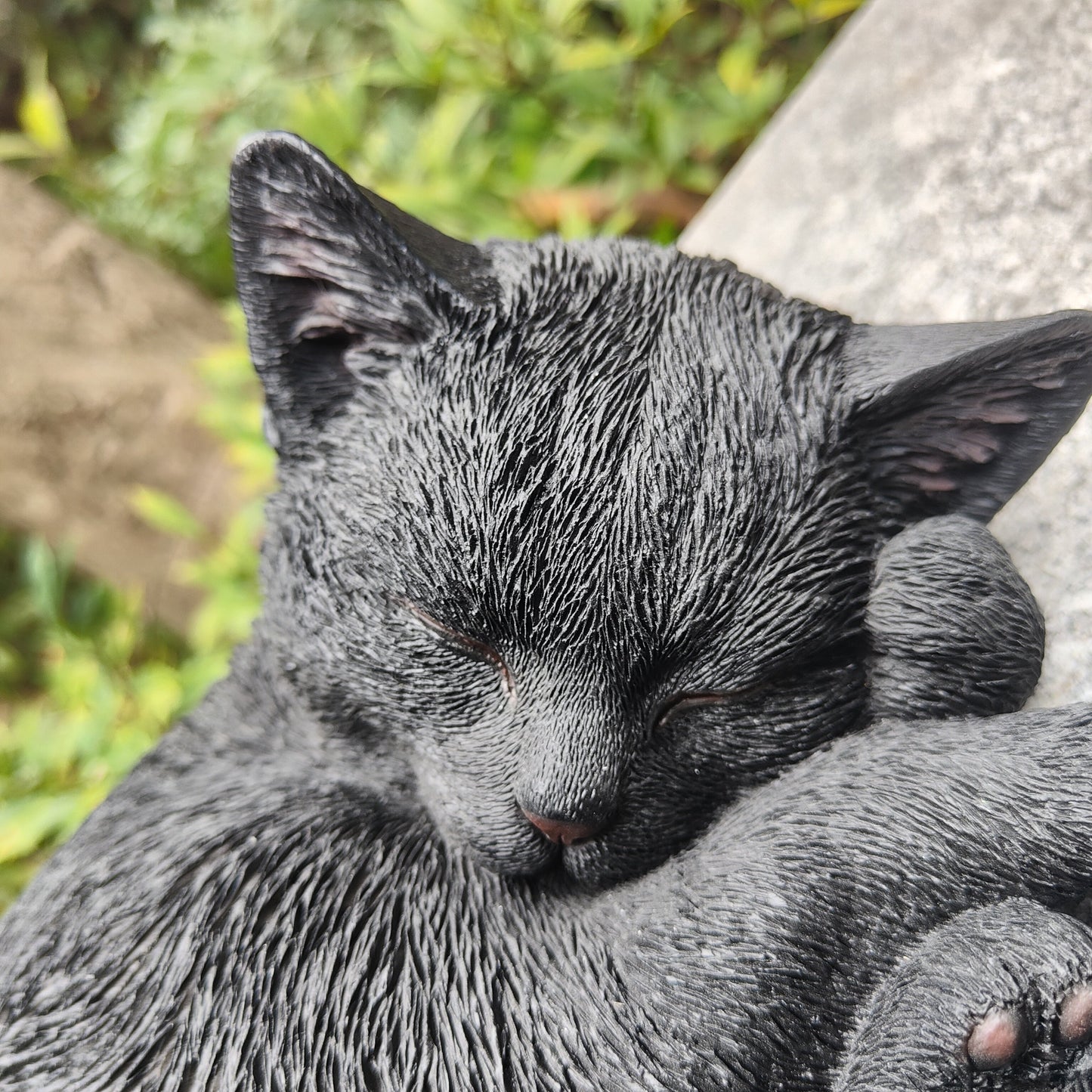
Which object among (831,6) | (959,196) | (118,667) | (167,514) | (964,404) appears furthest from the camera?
(118,667)

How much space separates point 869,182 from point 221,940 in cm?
117

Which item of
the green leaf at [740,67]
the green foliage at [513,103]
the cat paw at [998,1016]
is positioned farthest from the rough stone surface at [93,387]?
the cat paw at [998,1016]

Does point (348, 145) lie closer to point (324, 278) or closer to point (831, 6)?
point (831, 6)

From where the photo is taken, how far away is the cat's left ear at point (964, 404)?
0.68 metres

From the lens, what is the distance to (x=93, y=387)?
91.9 inches

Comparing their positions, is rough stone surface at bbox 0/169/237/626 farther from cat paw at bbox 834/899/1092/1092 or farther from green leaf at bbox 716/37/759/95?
cat paw at bbox 834/899/1092/1092

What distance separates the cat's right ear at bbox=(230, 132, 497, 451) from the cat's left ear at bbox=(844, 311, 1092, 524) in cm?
30

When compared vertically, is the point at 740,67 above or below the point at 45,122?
above

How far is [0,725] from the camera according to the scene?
2.40 meters

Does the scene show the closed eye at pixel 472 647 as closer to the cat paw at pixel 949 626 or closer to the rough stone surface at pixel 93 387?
the cat paw at pixel 949 626

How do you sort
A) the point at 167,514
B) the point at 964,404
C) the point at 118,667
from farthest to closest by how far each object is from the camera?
the point at 118,667
the point at 167,514
the point at 964,404

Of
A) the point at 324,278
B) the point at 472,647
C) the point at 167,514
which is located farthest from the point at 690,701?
the point at 167,514

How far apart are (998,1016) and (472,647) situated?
1.33 ft

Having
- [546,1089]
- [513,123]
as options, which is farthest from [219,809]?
[513,123]
